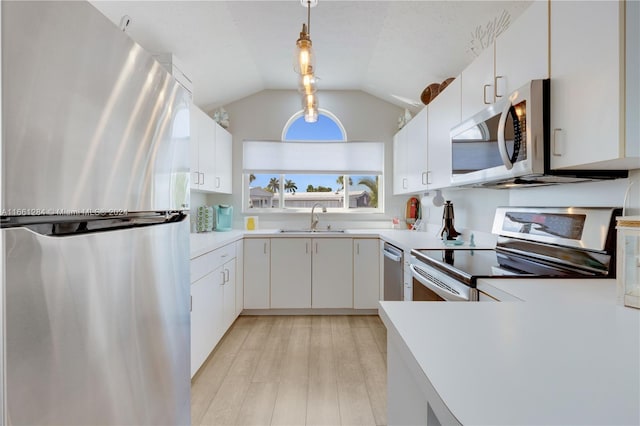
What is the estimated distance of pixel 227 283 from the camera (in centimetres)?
287

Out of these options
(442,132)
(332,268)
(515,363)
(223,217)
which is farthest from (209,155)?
(515,363)

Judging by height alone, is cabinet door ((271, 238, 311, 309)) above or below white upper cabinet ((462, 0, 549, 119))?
below

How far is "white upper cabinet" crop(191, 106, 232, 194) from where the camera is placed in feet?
9.37

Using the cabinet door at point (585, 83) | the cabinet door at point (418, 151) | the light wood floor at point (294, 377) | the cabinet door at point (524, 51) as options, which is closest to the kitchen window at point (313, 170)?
the cabinet door at point (418, 151)

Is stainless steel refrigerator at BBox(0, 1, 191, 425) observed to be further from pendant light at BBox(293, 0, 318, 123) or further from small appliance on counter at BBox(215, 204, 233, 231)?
small appliance on counter at BBox(215, 204, 233, 231)

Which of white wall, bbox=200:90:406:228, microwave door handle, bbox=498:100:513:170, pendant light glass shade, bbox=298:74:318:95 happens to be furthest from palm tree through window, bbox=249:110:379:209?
microwave door handle, bbox=498:100:513:170

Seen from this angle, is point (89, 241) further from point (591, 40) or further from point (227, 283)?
point (227, 283)

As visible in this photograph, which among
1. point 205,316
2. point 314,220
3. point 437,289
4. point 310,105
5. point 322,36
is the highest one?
point 322,36

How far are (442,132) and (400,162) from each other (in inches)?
49.6

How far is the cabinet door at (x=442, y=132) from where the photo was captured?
87.3 inches

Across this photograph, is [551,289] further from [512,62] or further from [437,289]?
[512,62]

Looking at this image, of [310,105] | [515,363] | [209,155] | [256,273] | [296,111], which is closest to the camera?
[515,363]

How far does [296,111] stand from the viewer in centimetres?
415

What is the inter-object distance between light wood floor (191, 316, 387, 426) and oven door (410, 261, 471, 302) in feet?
2.19
